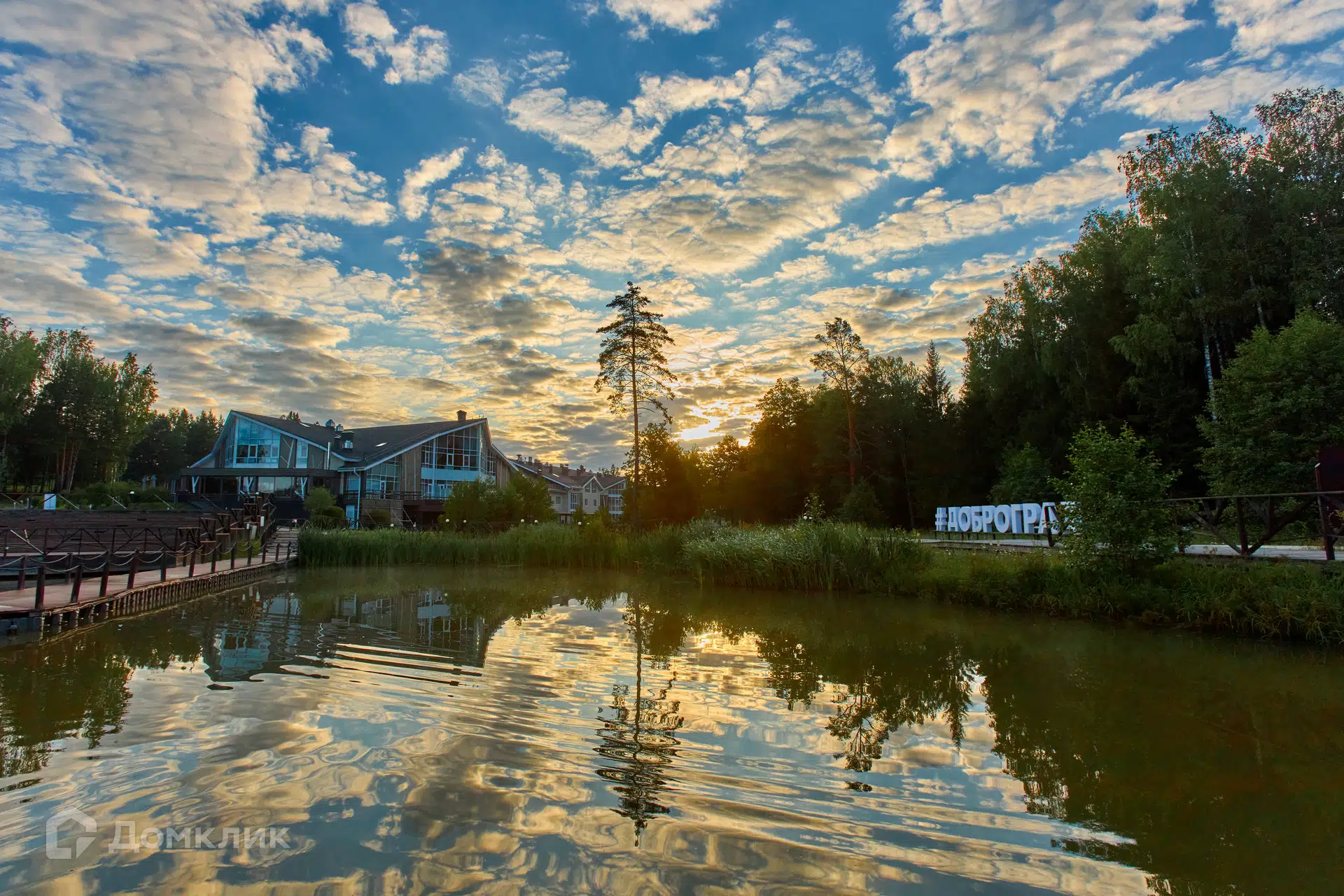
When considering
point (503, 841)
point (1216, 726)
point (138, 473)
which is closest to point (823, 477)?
point (1216, 726)

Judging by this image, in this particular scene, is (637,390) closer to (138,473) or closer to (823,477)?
(823,477)

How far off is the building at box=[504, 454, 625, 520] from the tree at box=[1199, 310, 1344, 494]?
50092 millimetres

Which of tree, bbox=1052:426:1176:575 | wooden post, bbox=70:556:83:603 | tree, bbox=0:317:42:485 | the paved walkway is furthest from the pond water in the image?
tree, bbox=0:317:42:485

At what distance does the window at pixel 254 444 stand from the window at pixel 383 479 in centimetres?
693

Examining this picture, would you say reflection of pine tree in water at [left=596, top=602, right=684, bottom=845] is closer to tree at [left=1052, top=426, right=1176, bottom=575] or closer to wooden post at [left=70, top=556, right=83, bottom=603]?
tree at [left=1052, top=426, right=1176, bottom=575]

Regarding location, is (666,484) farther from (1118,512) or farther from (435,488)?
(1118,512)

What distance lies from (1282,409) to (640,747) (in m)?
22.3

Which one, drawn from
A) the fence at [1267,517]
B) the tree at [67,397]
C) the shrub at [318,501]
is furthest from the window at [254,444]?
the fence at [1267,517]

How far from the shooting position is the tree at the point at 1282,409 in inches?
703

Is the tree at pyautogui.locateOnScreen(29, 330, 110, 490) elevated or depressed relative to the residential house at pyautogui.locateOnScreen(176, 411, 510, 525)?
elevated

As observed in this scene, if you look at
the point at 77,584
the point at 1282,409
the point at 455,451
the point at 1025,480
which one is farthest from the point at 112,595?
the point at 455,451

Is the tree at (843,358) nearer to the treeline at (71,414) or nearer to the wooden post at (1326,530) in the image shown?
the wooden post at (1326,530)

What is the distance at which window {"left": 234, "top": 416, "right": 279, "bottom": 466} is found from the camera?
42.8 metres

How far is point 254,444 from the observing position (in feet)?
141
